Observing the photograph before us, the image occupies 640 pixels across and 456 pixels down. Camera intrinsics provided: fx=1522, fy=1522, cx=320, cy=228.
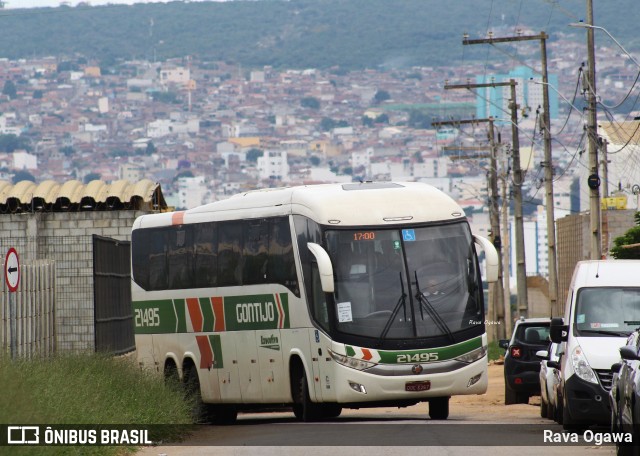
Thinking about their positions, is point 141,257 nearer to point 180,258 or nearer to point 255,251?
point 180,258

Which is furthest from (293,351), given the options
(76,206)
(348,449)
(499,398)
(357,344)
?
(76,206)

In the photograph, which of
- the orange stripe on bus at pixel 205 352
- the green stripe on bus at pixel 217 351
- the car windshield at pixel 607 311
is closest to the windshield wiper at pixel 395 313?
the car windshield at pixel 607 311

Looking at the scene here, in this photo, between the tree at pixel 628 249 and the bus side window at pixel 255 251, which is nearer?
the bus side window at pixel 255 251

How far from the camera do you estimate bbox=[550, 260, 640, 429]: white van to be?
1620cm

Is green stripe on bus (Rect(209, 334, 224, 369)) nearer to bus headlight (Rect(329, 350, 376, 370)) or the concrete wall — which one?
bus headlight (Rect(329, 350, 376, 370))

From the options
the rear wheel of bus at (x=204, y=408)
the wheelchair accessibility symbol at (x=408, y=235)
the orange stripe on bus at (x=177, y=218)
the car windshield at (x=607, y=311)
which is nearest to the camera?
the car windshield at (x=607, y=311)

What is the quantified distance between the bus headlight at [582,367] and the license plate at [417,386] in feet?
9.57

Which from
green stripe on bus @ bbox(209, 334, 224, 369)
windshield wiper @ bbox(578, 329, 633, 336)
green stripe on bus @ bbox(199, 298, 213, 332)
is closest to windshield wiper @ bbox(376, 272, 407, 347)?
windshield wiper @ bbox(578, 329, 633, 336)

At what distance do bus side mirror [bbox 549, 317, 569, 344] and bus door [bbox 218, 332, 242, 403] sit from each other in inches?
238

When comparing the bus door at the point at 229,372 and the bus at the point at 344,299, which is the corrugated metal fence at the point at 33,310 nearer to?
the bus door at the point at 229,372

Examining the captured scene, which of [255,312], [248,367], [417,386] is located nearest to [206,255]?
[255,312]

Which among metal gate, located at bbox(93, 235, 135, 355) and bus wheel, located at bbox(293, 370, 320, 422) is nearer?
bus wheel, located at bbox(293, 370, 320, 422)

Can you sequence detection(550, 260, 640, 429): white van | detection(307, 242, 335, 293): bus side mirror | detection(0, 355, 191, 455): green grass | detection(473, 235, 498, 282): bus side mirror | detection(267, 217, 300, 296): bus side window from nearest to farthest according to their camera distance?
detection(0, 355, 191, 455): green grass
detection(550, 260, 640, 429): white van
detection(307, 242, 335, 293): bus side mirror
detection(473, 235, 498, 282): bus side mirror
detection(267, 217, 300, 296): bus side window

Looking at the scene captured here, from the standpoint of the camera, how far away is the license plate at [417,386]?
62.6 feet
